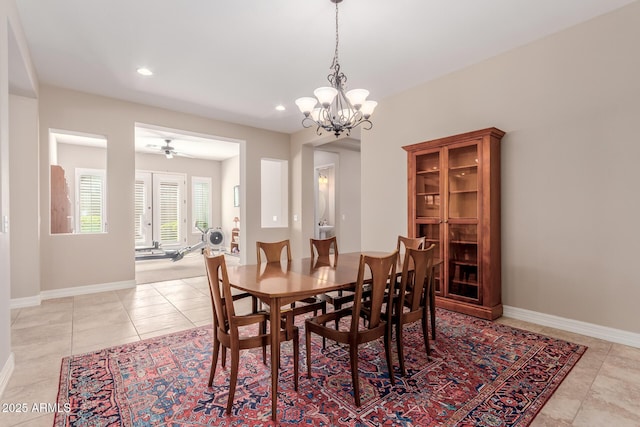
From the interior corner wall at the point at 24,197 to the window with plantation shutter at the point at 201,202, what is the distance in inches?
216

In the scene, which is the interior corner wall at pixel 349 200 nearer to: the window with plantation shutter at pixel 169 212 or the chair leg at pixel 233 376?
the window with plantation shutter at pixel 169 212

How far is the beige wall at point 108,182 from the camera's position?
4258 millimetres

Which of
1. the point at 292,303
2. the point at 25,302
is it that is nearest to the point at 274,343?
the point at 292,303

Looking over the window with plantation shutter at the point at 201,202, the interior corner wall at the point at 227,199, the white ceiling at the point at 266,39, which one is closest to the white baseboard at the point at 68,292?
the white ceiling at the point at 266,39

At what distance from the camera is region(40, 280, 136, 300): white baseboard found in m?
4.26

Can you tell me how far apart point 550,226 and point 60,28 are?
5.11 meters

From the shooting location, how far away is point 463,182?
11.7 ft

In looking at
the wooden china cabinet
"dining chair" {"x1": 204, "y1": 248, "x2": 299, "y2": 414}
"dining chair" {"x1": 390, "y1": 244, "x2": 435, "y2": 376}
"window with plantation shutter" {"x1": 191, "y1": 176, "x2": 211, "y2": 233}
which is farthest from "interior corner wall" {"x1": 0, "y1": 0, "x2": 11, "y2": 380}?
"window with plantation shutter" {"x1": 191, "y1": 176, "x2": 211, "y2": 233}

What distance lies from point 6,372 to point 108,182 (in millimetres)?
3107

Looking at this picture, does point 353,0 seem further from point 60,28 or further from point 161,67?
Answer: point 60,28

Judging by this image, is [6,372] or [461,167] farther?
[461,167]

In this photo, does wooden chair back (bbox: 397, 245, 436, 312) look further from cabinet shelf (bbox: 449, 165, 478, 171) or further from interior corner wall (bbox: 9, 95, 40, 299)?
interior corner wall (bbox: 9, 95, 40, 299)

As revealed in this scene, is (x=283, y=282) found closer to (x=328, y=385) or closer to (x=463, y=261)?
(x=328, y=385)

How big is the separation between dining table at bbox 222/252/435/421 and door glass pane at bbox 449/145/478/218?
1389mm
